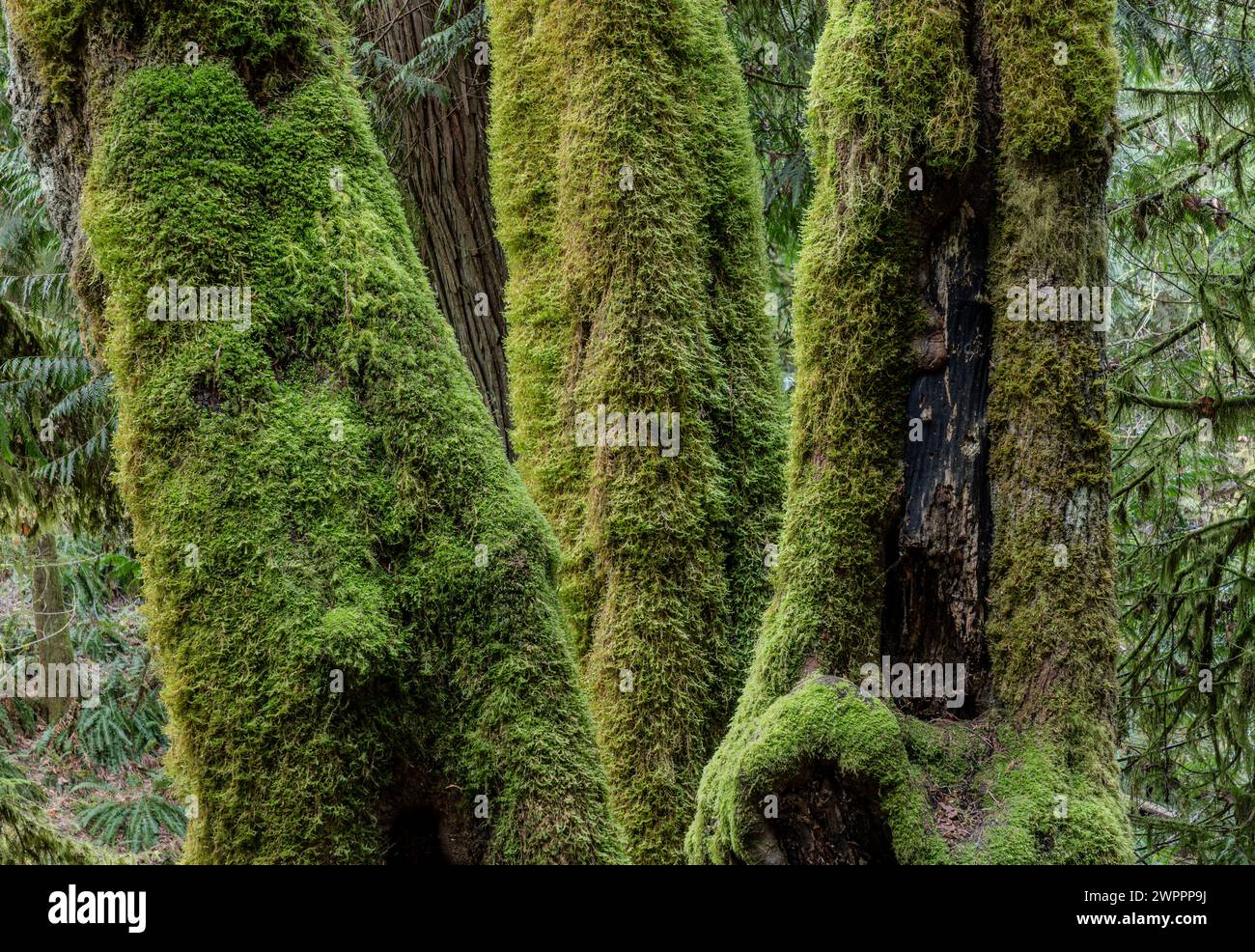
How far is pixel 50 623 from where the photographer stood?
1117 centimetres

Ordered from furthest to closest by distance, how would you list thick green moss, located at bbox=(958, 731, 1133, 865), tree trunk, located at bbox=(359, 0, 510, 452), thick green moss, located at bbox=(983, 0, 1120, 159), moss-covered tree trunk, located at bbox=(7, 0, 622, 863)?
1. tree trunk, located at bbox=(359, 0, 510, 452)
2. thick green moss, located at bbox=(983, 0, 1120, 159)
3. thick green moss, located at bbox=(958, 731, 1133, 865)
4. moss-covered tree trunk, located at bbox=(7, 0, 622, 863)

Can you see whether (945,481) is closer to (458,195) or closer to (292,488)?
(292,488)

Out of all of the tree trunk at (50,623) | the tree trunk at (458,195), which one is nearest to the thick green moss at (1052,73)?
the tree trunk at (458,195)

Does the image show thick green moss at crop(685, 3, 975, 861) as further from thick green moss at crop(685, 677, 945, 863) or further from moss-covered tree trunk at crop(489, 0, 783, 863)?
moss-covered tree trunk at crop(489, 0, 783, 863)

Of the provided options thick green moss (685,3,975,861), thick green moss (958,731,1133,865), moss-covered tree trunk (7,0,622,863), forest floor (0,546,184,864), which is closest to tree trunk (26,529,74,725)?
forest floor (0,546,184,864)

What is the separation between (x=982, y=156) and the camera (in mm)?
3652

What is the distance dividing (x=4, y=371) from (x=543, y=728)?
5.41 metres

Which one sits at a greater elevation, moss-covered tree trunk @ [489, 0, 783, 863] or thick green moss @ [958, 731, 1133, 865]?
moss-covered tree trunk @ [489, 0, 783, 863]

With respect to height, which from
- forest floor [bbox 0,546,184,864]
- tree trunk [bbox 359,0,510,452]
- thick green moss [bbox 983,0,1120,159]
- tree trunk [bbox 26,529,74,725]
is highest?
tree trunk [bbox 359,0,510,452]

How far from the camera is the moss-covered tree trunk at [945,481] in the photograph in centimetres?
344

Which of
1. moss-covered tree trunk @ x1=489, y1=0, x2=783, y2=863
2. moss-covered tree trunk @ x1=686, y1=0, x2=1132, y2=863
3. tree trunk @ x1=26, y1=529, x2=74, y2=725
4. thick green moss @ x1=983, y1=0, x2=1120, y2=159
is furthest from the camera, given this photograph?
tree trunk @ x1=26, y1=529, x2=74, y2=725

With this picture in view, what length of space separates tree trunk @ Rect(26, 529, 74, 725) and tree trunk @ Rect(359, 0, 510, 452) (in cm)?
611

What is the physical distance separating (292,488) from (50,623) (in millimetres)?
9420

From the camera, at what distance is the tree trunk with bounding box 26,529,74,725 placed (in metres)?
10.8
